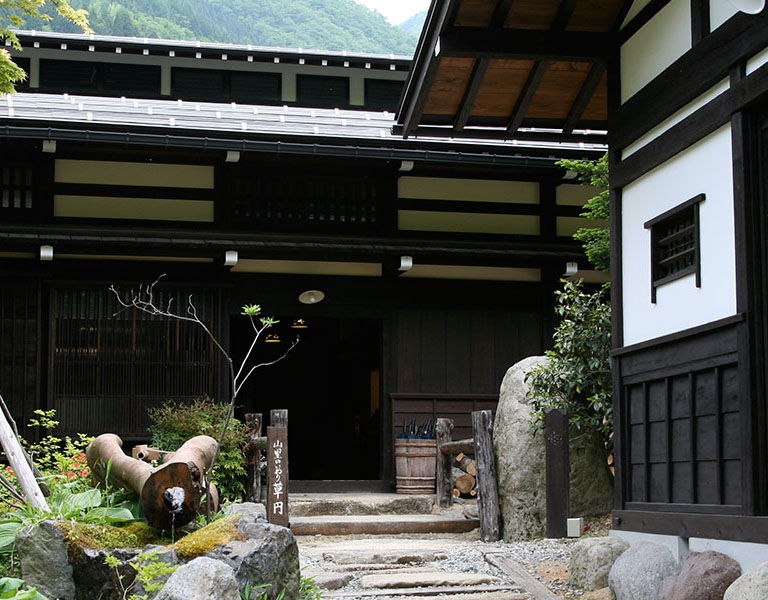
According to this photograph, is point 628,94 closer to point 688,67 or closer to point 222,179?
point 688,67

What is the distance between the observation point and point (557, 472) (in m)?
10.3

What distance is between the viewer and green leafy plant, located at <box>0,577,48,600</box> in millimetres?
5445

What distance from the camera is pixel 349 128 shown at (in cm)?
1459

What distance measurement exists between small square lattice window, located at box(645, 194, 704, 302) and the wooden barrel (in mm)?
6229

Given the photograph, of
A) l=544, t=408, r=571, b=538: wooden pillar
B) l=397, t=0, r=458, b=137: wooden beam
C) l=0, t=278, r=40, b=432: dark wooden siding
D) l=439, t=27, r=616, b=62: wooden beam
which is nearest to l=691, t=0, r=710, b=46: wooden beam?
l=439, t=27, r=616, b=62: wooden beam

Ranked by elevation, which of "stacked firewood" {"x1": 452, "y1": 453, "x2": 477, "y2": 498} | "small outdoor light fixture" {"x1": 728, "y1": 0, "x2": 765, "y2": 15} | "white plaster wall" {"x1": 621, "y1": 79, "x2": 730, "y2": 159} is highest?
"small outdoor light fixture" {"x1": 728, "y1": 0, "x2": 765, "y2": 15}

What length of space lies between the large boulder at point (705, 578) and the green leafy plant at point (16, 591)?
405cm

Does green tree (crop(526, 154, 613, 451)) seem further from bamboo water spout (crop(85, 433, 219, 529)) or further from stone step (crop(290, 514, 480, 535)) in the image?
bamboo water spout (crop(85, 433, 219, 529))

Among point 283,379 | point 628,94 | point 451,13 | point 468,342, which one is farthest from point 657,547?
point 283,379

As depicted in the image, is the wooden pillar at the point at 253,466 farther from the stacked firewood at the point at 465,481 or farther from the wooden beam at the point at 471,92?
the wooden beam at the point at 471,92

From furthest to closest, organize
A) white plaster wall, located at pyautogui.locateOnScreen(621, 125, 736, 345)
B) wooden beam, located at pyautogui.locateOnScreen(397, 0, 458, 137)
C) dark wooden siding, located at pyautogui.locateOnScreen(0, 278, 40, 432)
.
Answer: dark wooden siding, located at pyautogui.locateOnScreen(0, 278, 40, 432)
wooden beam, located at pyautogui.locateOnScreen(397, 0, 458, 137)
white plaster wall, located at pyautogui.locateOnScreen(621, 125, 736, 345)

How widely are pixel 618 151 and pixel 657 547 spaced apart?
3.55 metres

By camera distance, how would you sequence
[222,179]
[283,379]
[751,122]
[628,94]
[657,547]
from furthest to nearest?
[283,379], [222,179], [628,94], [657,547], [751,122]

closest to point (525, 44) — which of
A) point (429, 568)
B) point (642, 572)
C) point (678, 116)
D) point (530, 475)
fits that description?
point (678, 116)
